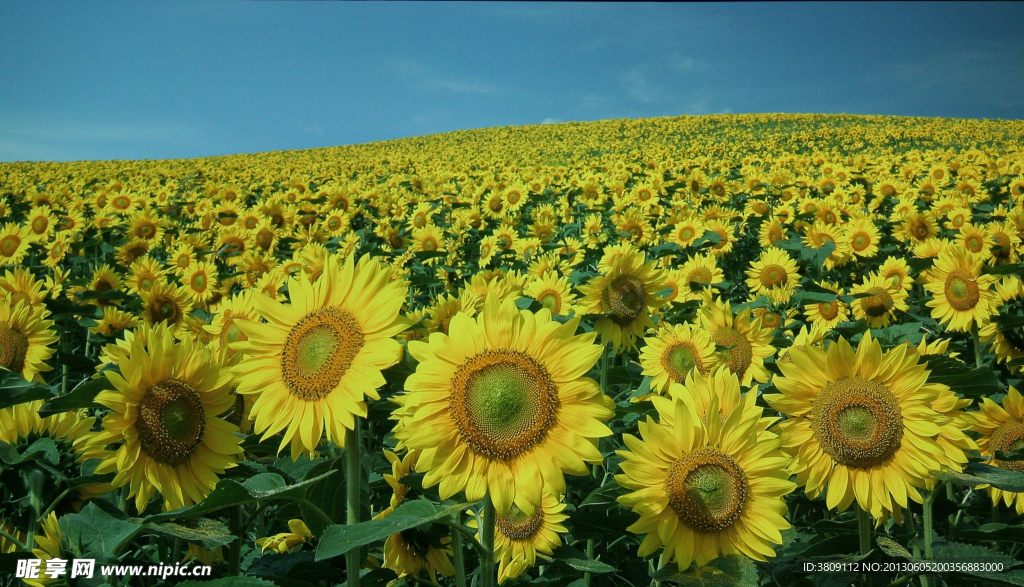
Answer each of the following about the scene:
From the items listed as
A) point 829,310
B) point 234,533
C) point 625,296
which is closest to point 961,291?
point 829,310

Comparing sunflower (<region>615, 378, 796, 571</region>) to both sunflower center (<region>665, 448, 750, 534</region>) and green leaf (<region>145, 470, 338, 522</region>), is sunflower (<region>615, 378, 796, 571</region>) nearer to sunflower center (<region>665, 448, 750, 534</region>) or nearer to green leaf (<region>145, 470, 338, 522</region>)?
sunflower center (<region>665, 448, 750, 534</region>)

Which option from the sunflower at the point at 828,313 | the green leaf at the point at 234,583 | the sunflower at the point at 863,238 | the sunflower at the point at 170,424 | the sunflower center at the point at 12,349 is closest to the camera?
the green leaf at the point at 234,583

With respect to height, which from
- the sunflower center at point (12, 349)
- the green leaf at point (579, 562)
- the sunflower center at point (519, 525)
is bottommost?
the green leaf at point (579, 562)

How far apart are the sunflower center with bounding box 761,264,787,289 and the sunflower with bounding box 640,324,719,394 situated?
9.20 feet

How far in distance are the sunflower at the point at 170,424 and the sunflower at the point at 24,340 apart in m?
1.75

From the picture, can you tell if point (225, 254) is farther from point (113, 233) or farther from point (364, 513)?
point (364, 513)

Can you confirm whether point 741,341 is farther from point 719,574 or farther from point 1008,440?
point 719,574

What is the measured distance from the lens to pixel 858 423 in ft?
6.14

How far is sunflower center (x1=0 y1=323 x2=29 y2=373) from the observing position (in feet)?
9.93

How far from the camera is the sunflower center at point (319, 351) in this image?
160 centimetres

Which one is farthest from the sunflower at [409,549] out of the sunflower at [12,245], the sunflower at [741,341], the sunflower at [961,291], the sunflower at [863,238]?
the sunflower at [12,245]

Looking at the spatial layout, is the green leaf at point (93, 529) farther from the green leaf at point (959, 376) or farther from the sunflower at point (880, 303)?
the sunflower at point (880, 303)

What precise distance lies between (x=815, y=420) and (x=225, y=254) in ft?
22.3

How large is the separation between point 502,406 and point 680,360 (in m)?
2.09
